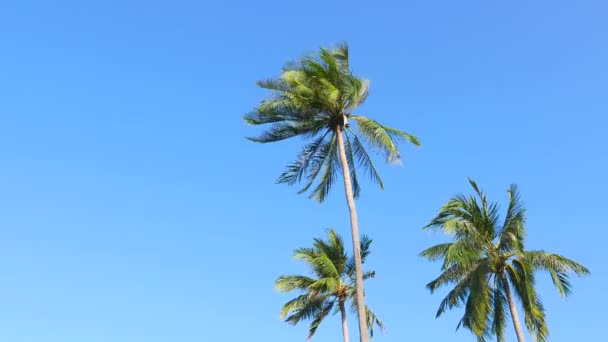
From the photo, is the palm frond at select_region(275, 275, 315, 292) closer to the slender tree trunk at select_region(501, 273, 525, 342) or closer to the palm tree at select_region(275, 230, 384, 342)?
the palm tree at select_region(275, 230, 384, 342)

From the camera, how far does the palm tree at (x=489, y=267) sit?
25.5 metres

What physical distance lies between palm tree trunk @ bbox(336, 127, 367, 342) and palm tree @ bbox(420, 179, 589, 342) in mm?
→ 4633

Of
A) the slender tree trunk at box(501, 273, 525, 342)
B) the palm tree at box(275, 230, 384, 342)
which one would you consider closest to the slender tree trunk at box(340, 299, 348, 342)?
the palm tree at box(275, 230, 384, 342)

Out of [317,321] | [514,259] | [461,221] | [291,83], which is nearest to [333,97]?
[291,83]

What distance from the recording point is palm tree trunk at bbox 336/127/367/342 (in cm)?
2080

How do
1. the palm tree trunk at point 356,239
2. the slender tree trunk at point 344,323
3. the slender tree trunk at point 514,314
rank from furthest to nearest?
the slender tree trunk at point 344,323, the slender tree trunk at point 514,314, the palm tree trunk at point 356,239

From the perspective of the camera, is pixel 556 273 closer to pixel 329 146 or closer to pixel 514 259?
pixel 514 259

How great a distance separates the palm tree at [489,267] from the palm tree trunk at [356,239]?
4633mm

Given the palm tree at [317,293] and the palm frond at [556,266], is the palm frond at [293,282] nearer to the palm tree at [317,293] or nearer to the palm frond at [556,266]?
the palm tree at [317,293]

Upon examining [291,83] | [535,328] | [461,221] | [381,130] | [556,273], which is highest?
[291,83]

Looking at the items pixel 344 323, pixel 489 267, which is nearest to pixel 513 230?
pixel 489 267

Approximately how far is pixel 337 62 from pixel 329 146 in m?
3.49

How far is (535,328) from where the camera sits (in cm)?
2564

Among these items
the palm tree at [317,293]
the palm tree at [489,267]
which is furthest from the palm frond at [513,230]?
the palm tree at [317,293]
